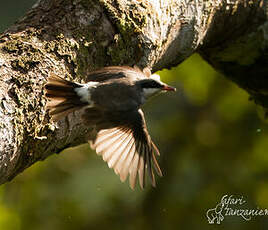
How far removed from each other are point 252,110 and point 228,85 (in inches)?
15.2

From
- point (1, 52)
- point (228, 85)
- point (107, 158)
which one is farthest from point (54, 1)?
point (228, 85)

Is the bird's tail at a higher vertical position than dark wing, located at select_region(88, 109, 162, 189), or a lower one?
higher

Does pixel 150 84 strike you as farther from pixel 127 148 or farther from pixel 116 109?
pixel 127 148

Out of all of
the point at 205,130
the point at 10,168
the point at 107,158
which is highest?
the point at 10,168

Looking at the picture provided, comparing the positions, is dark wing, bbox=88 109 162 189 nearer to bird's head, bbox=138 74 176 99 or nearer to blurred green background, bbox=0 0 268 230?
bird's head, bbox=138 74 176 99

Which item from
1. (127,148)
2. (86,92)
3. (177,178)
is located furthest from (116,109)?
(177,178)

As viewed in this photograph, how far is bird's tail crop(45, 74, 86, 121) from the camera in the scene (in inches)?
109

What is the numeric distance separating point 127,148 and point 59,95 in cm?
83

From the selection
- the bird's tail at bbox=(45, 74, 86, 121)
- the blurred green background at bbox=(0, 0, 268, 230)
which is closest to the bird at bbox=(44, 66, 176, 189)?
the bird's tail at bbox=(45, 74, 86, 121)

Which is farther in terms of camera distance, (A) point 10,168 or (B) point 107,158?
(B) point 107,158

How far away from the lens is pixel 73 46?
3021 mm

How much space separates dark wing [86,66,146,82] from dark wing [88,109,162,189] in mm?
306

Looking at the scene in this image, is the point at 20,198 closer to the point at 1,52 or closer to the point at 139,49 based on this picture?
the point at 139,49

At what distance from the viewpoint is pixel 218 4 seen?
4.27 metres
